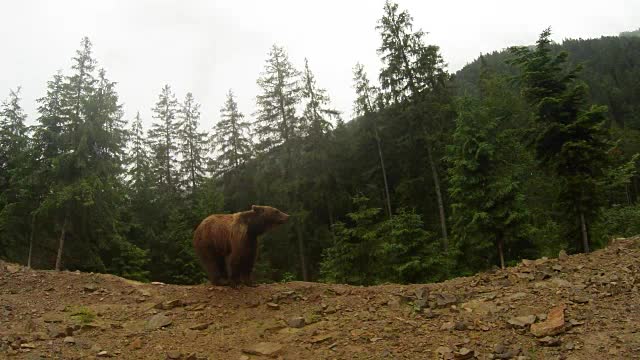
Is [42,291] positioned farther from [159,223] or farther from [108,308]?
[159,223]

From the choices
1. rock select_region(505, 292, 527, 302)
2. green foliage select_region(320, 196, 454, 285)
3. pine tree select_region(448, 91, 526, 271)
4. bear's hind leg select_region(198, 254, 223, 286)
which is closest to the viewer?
rock select_region(505, 292, 527, 302)

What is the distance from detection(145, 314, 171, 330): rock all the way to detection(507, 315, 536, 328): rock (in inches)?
238

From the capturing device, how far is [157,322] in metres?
8.40

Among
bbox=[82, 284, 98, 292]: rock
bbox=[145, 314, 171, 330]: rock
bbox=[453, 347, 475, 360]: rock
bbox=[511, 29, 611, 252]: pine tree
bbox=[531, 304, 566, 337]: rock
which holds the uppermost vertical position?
bbox=[511, 29, 611, 252]: pine tree

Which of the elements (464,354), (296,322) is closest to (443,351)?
(464,354)

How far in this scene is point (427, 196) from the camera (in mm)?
26672

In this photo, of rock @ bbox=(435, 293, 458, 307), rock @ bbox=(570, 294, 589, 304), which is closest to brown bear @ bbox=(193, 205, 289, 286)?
rock @ bbox=(435, 293, 458, 307)

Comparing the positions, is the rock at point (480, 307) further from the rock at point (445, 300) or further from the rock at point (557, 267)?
the rock at point (557, 267)

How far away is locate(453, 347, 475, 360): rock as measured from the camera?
626 cm

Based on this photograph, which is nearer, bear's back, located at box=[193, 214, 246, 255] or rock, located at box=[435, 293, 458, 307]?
rock, located at box=[435, 293, 458, 307]

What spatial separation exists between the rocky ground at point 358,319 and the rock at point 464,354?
0.02 metres

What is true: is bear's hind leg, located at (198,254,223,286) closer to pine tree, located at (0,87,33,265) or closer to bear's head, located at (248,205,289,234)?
bear's head, located at (248,205,289,234)

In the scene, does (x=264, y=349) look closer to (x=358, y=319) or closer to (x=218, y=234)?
(x=358, y=319)

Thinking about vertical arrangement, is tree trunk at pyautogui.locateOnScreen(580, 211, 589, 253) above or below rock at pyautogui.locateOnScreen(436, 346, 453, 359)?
above
